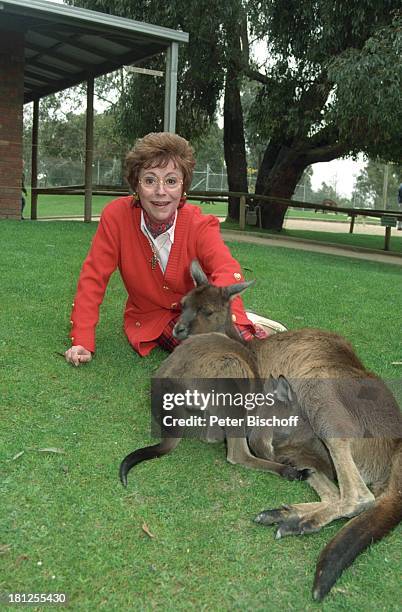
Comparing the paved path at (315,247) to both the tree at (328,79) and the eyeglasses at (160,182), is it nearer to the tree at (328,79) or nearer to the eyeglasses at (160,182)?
the tree at (328,79)

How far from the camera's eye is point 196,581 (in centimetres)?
231

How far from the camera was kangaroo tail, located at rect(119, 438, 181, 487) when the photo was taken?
2.91 metres

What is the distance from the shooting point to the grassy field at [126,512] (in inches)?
89.0

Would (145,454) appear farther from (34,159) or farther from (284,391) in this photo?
(34,159)

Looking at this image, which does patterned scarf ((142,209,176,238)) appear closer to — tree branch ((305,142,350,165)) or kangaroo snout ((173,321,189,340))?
kangaroo snout ((173,321,189,340))

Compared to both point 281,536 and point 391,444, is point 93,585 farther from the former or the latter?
point 391,444

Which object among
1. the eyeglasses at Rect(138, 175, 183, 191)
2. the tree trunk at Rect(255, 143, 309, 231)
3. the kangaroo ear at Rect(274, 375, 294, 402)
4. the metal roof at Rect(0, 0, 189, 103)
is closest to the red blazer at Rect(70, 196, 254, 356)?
the eyeglasses at Rect(138, 175, 183, 191)

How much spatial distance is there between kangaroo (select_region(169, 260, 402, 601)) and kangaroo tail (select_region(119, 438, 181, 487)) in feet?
1.39

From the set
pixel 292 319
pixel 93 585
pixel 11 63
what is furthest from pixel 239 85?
pixel 93 585

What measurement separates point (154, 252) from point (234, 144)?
16263 mm

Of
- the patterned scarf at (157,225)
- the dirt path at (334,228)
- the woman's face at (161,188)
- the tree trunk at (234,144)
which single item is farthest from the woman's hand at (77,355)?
the dirt path at (334,228)

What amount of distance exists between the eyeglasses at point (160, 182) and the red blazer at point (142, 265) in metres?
0.36

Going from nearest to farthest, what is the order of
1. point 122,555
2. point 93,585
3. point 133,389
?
point 93,585 → point 122,555 → point 133,389

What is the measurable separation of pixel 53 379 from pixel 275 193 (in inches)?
656
